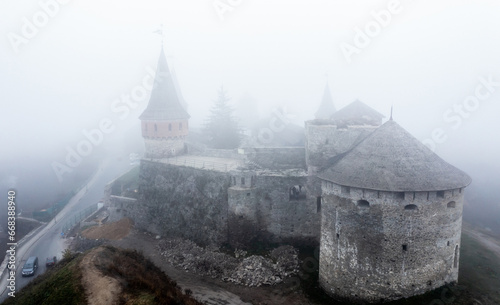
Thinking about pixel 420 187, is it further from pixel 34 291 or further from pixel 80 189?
pixel 80 189

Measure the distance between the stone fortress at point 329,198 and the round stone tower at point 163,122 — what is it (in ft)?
0.31

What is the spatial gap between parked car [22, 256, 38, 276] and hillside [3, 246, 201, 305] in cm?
715

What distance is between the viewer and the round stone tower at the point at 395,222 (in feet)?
55.3

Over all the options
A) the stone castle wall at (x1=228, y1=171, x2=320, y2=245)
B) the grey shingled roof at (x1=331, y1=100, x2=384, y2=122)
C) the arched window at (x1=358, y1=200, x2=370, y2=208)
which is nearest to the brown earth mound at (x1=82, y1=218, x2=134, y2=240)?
the stone castle wall at (x1=228, y1=171, x2=320, y2=245)

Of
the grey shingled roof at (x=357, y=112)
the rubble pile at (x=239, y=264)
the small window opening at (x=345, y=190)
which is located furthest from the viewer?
the grey shingled roof at (x=357, y=112)

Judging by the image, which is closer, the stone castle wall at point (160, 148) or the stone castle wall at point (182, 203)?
the stone castle wall at point (182, 203)

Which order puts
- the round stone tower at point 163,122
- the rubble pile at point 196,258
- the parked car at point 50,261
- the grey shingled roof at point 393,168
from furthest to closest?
the round stone tower at point 163,122 → the parked car at point 50,261 → the rubble pile at point 196,258 → the grey shingled roof at point 393,168

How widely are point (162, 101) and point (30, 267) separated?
17092 millimetres

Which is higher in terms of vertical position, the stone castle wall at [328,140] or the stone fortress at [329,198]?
the stone castle wall at [328,140]

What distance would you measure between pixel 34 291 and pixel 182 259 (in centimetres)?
996

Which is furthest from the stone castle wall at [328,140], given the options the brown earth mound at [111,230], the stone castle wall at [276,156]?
the brown earth mound at [111,230]

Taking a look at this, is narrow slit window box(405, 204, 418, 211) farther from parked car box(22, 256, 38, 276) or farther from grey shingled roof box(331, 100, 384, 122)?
parked car box(22, 256, 38, 276)

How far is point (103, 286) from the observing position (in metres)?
13.9

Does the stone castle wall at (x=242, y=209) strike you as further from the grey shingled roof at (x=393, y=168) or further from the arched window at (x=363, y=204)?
the arched window at (x=363, y=204)
